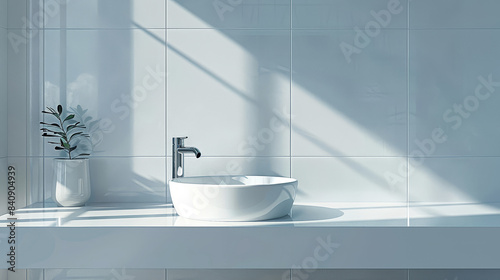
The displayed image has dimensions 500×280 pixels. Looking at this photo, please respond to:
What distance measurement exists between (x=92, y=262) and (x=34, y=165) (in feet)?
2.19

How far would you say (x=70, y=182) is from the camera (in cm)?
179

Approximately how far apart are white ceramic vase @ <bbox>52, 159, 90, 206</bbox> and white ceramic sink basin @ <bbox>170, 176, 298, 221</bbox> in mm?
428

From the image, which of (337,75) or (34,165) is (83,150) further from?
(337,75)

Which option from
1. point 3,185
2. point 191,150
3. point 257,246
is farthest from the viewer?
point 3,185

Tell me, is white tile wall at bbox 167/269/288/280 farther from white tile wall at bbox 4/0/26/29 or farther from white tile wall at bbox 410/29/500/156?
white tile wall at bbox 4/0/26/29

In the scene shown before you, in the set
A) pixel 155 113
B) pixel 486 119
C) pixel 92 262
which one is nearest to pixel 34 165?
pixel 155 113

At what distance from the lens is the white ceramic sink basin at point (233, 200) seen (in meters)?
1.48

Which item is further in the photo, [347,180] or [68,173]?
[347,180]

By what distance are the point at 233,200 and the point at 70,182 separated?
2.22 feet

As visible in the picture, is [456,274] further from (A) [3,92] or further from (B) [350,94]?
(A) [3,92]

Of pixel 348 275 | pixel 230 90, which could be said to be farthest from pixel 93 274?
pixel 348 275

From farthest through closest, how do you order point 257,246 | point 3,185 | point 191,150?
point 3,185 < point 191,150 < point 257,246

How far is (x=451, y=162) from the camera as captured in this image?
6.23 ft

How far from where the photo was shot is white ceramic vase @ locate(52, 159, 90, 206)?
1.79 m
